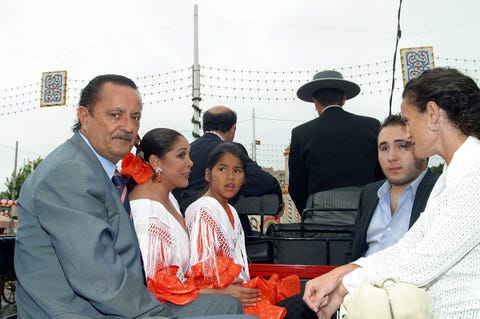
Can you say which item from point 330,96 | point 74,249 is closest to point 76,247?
point 74,249

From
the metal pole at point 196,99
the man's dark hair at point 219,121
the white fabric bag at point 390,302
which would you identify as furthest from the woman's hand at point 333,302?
the metal pole at point 196,99

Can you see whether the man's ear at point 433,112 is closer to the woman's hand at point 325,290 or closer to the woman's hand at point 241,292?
the woman's hand at point 325,290

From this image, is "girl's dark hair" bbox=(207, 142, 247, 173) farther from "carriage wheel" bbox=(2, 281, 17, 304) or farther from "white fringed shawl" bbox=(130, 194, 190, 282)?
"carriage wheel" bbox=(2, 281, 17, 304)

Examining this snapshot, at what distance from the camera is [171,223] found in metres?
2.44

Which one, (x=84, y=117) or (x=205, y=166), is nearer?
(x=84, y=117)

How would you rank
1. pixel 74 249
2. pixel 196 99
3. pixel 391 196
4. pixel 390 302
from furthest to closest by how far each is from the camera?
pixel 196 99 < pixel 391 196 < pixel 74 249 < pixel 390 302

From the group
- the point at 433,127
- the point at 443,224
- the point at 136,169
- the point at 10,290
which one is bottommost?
the point at 10,290

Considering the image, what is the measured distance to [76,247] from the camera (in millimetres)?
1464

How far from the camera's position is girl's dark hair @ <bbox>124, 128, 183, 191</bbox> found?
9.09 ft

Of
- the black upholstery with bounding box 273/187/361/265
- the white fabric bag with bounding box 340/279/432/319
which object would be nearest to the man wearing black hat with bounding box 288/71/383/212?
the black upholstery with bounding box 273/187/361/265

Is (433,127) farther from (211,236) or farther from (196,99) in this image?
(196,99)

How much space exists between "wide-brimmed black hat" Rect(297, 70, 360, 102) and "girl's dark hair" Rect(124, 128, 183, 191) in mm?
1482

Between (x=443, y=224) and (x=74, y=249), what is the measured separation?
3.79ft

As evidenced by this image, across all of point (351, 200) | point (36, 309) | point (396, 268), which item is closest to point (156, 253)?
point (36, 309)
